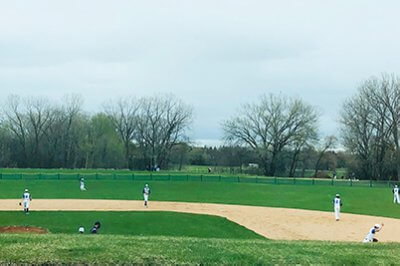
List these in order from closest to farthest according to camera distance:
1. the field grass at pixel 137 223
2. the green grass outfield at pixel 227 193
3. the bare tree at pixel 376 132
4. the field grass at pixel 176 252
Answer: the field grass at pixel 176 252 < the field grass at pixel 137 223 < the green grass outfield at pixel 227 193 < the bare tree at pixel 376 132

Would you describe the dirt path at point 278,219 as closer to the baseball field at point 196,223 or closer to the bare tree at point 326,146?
the baseball field at point 196,223

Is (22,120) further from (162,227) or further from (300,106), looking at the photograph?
(162,227)

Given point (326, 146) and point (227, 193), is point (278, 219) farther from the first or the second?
point (326, 146)

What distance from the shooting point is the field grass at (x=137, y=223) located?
992 inches

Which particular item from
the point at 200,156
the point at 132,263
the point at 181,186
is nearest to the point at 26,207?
the point at 132,263

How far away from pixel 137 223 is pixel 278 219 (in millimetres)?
10795

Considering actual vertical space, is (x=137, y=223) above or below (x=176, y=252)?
below

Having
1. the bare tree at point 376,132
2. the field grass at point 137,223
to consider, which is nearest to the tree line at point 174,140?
the bare tree at point 376,132

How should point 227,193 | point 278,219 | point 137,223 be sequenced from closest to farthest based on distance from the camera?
point 137,223
point 278,219
point 227,193

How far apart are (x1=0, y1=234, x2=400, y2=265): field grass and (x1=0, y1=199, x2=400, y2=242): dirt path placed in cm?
1397

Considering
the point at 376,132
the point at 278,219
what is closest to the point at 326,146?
the point at 376,132

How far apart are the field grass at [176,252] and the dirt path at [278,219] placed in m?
14.0

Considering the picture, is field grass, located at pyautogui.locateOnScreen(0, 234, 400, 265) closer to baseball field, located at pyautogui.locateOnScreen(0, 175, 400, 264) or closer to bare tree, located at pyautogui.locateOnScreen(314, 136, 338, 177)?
baseball field, located at pyautogui.locateOnScreen(0, 175, 400, 264)

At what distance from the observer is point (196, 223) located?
28156 mm
